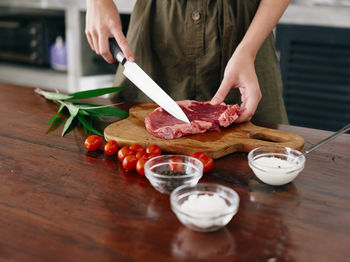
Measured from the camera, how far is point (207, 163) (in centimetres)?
105

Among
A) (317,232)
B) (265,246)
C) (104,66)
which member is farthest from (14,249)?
(104,66)

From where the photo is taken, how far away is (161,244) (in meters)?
0.75

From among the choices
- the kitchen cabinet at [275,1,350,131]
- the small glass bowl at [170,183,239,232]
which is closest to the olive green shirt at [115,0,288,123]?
the small glass bowl at [170,183,239,232]

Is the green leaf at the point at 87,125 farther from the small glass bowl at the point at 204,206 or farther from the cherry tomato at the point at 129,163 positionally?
the small glass bowl at the point at 204,206

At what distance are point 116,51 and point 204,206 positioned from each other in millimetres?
838

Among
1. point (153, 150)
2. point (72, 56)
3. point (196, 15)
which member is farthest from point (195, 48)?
point (72, 56)

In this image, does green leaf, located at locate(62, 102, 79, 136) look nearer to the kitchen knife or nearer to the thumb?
the kitchen knife

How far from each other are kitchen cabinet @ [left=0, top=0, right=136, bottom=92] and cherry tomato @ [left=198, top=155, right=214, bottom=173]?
237 centimetres

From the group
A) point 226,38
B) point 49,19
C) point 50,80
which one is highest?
point 226,38

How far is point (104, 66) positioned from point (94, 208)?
3010mm

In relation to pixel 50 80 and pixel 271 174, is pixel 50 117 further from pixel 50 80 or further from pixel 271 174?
pixel 50 80

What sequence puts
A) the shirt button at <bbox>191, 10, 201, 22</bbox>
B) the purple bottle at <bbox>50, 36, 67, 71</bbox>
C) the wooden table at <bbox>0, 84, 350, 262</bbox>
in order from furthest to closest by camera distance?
the purple bottle at <bbox>50, 36, 67, 71</bbox>, the shirt button at <bbox>191, 10, 201, 22</bbox>, the wooden table at <bbox>0, 84, 350, 262</bbox>

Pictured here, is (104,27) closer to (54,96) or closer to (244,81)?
(54,96)

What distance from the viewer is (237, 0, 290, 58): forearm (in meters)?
1.38
